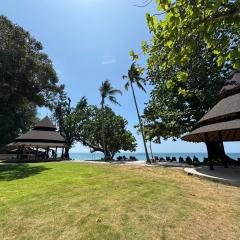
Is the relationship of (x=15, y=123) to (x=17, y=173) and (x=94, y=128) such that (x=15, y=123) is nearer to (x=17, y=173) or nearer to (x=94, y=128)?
(x=94, y=128)

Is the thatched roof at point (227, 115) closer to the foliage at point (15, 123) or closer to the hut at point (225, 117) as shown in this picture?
the hut at point (225, 117)

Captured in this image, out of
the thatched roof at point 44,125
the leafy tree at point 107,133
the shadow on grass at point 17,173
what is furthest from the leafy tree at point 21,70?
the leafy tree at point 107,133

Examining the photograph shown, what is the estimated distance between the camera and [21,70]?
2608cm

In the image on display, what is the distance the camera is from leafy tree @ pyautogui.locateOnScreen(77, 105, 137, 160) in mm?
45469

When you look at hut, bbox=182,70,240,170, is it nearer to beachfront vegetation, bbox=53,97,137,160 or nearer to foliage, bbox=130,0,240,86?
foliage, bbox=130,0,240,86

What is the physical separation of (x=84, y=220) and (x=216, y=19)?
6.10 metres

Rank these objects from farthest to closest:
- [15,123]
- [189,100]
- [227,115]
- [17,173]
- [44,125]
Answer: [15,123]
[44,125]
[189,100]
[17,173]
[227,115]

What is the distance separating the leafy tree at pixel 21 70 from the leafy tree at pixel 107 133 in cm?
1489

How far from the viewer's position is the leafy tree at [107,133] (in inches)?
1790

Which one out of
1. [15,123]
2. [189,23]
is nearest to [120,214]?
[189,23]

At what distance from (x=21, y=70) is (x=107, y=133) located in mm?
22327

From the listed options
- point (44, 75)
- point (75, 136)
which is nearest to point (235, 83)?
point (44, 75)

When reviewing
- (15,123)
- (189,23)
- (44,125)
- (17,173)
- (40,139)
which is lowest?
(17,173)

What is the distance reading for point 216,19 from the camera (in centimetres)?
501
